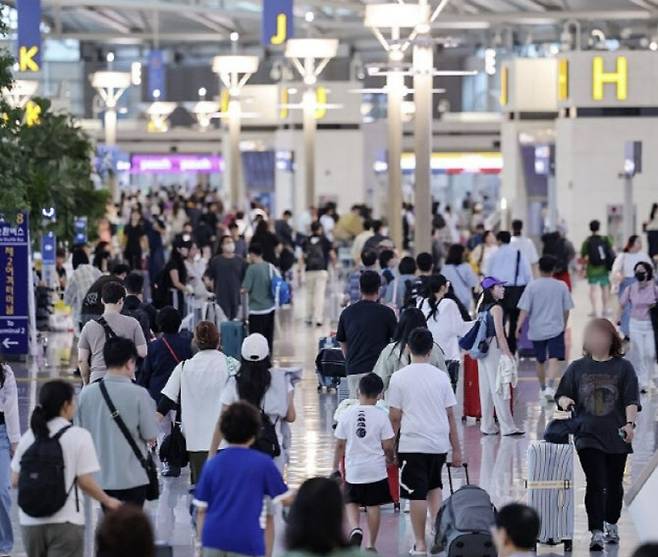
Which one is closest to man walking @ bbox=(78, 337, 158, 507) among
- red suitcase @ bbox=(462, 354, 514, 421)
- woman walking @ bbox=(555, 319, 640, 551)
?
woman walking @ bbox=(555, 319, 640, 551)

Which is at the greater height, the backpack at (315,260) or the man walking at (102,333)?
the backpack at (315,260)

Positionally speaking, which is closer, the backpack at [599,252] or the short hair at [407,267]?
the short hair at [407,267]

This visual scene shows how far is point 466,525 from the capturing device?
10906 millimetres

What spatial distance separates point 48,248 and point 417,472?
17.8m

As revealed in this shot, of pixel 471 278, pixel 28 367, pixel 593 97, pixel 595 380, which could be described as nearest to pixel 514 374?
pixel 471 278

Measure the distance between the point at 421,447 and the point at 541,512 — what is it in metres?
1.11

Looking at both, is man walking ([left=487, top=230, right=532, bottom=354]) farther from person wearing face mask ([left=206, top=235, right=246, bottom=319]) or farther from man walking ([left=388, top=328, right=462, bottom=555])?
man walking ([left=388, top=328, right=462, bottom=555])

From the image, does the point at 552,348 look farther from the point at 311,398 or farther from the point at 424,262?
the point at 311,398

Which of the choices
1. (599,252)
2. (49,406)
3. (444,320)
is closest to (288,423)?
(444,320)

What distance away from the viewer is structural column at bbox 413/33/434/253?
31422mm

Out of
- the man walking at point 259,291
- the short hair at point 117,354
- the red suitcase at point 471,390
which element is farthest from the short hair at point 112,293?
the man walking at point 259,291

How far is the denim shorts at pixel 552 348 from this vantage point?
1927 cm

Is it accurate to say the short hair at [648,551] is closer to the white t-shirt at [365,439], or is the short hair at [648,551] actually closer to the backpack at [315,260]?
the white t-shirt at [365,439]

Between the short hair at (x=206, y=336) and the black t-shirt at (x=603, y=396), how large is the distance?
6.83ft
